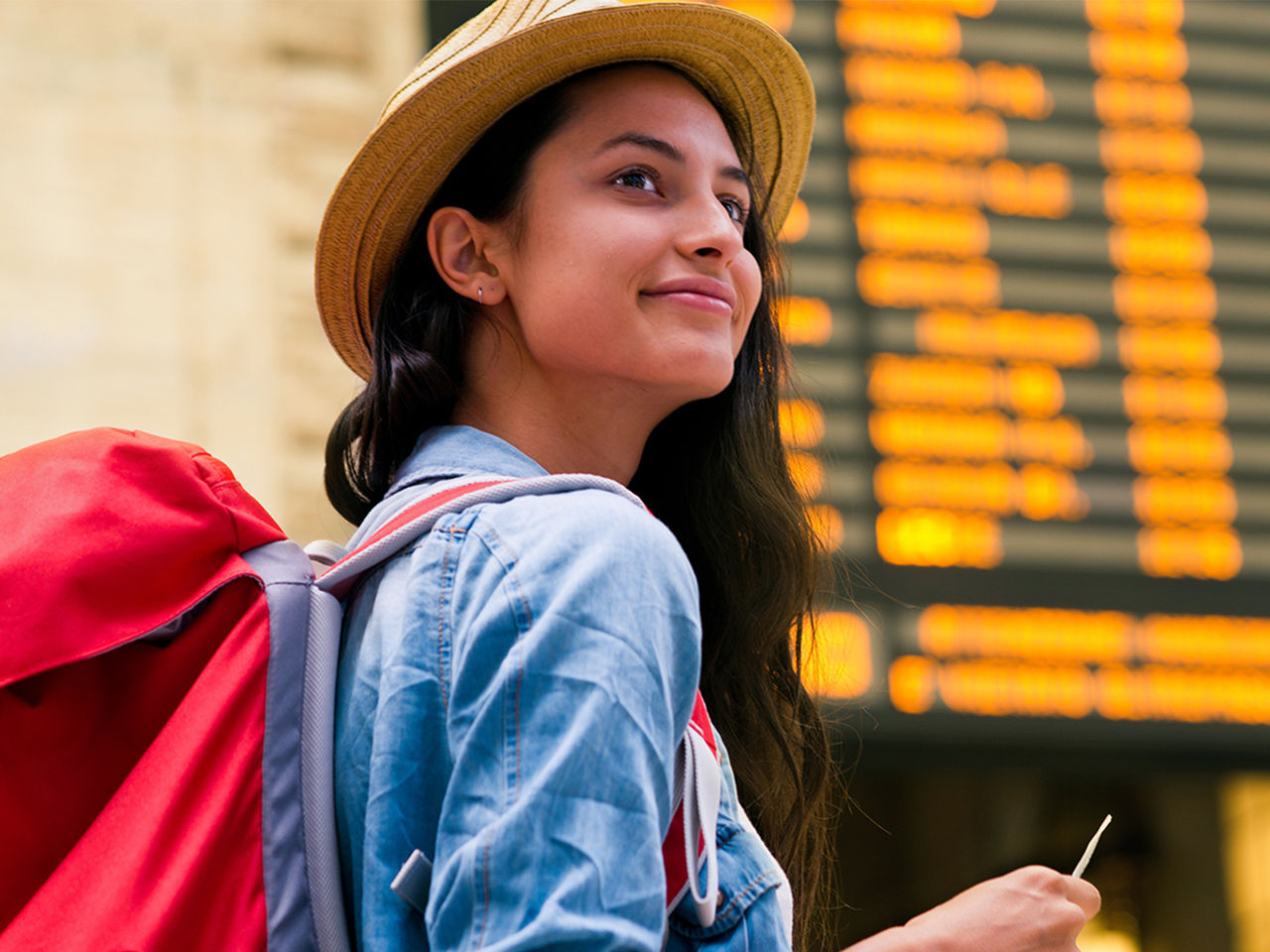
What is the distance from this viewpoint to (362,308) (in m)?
1.46

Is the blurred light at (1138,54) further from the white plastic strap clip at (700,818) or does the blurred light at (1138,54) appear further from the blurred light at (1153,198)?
the white plastic strap clip at (700,818)

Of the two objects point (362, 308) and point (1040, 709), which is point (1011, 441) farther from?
point (362, 308)

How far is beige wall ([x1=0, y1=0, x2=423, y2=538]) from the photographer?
307cm

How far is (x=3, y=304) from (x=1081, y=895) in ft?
8.04

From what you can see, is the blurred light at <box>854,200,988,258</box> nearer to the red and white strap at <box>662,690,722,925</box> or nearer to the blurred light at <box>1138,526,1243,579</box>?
the blurred light at <box>1138,526,1243,579</box>

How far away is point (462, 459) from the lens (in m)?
1.16

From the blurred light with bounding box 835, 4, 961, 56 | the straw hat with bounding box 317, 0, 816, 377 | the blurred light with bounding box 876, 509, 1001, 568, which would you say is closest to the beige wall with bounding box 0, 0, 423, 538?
the blurred light with bounding box 876, 509, 1001, 568

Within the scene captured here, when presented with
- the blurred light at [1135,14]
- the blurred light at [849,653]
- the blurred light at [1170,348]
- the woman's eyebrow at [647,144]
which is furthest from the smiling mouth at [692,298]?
the blurred light at [1135,14]

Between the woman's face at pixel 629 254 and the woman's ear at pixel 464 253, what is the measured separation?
12mm

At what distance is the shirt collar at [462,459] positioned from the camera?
115 centimetres

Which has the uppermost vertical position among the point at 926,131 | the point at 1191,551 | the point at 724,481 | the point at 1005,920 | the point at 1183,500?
the point at 926,131

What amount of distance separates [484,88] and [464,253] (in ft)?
0.42

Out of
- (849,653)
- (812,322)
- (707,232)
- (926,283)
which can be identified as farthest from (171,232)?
(707,232)

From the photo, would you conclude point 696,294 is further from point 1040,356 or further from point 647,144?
point 1040,356
